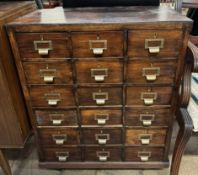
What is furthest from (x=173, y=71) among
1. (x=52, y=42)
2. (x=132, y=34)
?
(x=52, y=42)

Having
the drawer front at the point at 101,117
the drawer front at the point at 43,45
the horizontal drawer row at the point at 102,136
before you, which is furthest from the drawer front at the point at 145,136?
the drawer front at the point at 43,45

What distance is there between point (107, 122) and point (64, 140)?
0.99 ft

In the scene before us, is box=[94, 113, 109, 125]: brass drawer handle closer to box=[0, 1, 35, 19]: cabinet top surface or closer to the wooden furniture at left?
the wooden furniture at left

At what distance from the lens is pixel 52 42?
103cm

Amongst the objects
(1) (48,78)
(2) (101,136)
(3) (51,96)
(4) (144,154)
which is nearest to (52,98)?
(3) (51,96)

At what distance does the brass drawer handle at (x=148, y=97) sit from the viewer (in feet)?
3.78

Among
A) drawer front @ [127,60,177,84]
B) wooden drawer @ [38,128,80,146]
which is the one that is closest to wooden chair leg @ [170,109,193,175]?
drawer front @ [127,60,177,84]

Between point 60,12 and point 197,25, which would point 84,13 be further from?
point 197,25

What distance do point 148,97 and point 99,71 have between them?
31 centimetres

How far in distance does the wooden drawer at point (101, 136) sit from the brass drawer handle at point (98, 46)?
49cm

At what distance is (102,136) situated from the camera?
51.7 inches

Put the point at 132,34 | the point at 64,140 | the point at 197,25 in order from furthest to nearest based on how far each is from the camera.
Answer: the point at 197,25, the point at 64,140, the point at 132,34

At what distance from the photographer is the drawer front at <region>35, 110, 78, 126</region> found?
1240 millimetres

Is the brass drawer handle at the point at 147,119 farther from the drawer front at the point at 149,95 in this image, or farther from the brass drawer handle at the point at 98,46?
the brass drawer handle at the point at 98,46
